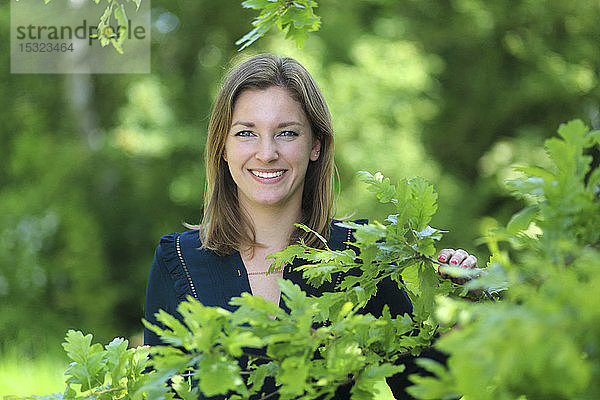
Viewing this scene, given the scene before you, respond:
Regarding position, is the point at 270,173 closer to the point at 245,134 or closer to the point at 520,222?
the point at 245,134

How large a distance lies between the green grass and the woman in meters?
3.28

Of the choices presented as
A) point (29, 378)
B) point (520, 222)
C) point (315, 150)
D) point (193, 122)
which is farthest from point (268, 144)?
point (193, 122)

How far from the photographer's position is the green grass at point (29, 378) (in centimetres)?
532

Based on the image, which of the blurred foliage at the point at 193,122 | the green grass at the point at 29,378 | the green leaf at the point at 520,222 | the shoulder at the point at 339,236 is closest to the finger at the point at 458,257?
the green leaf at the point at 520,222

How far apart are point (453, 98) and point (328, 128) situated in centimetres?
803

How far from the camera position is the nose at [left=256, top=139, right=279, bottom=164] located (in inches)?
81.9

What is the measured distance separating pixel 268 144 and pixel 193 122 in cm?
679

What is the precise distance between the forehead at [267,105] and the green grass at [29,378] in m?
3.58

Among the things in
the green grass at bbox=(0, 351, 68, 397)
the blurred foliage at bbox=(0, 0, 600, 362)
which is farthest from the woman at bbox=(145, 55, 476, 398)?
the blurred foliage at bbox=(0, 0, 600, 362)

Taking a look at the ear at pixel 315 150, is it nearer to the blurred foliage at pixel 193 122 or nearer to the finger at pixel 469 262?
the finger at pixel 469 262

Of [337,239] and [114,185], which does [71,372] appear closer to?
[337,239]

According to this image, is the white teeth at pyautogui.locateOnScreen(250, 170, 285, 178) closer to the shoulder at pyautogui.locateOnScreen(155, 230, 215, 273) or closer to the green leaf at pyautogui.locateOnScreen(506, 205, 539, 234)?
the shoulder at pyautogui.locateOnScreen(155, 230, 215, 273)

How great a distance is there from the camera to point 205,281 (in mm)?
2207

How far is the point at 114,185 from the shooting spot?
9.30 metres
